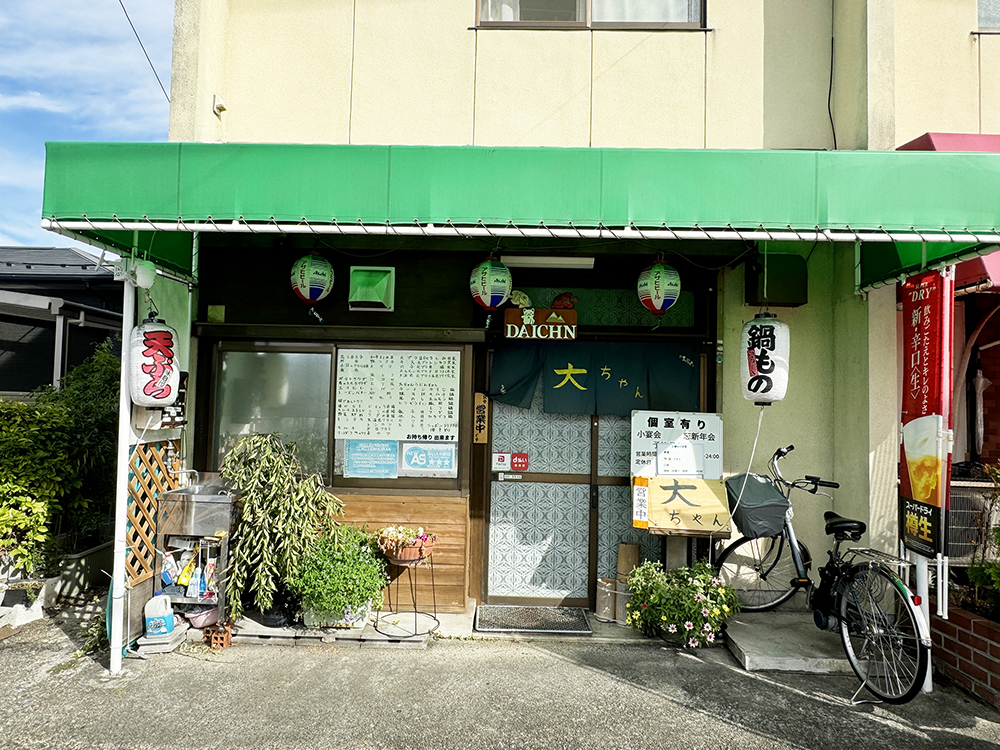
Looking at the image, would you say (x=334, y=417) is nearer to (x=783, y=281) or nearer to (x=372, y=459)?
(x=372, y=459)

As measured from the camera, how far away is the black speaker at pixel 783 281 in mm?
6445

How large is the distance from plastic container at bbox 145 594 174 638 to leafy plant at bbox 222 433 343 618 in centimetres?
54

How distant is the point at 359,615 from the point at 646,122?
20.4 feet

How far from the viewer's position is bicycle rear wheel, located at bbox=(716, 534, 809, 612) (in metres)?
6.70

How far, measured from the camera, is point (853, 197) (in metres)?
4.77

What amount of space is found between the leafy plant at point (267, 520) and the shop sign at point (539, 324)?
109 inches

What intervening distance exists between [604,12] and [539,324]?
12.3 feet

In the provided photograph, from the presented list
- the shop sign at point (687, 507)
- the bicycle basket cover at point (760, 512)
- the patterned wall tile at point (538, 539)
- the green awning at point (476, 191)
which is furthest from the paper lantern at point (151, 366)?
the bicycle basket cover at point (760, 512)

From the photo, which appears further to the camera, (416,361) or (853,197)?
(416,361)

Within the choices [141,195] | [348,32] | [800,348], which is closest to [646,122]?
[800,348]

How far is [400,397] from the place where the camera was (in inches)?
268

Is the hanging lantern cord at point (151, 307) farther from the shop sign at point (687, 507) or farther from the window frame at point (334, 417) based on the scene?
the shop sign at point (687, 507)

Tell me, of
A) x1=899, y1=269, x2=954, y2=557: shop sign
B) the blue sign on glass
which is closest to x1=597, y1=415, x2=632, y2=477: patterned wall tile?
the blue sign on glass

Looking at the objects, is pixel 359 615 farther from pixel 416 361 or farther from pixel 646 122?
pixel 646 122
